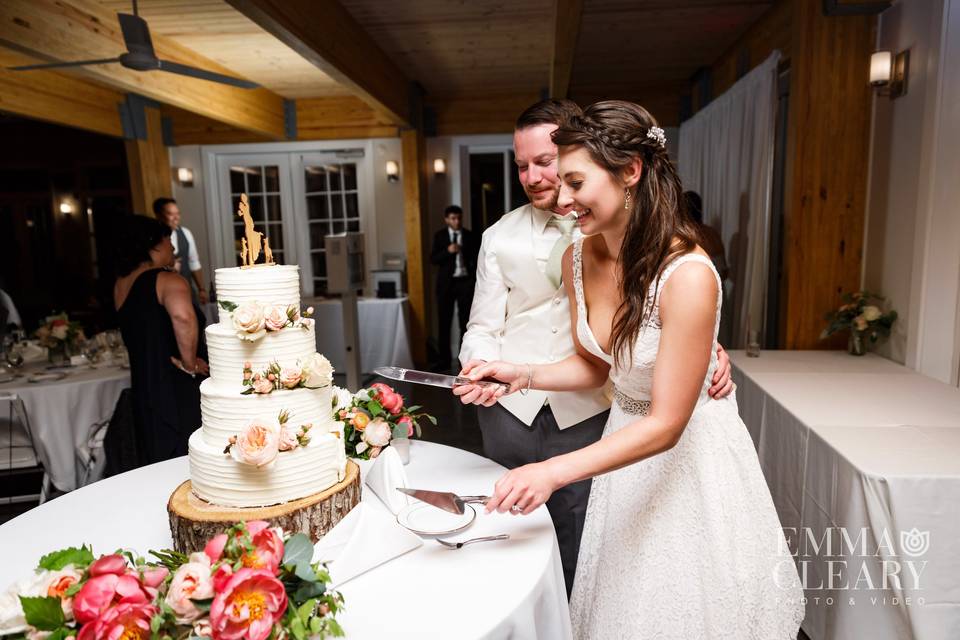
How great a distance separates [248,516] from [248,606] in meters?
0.41

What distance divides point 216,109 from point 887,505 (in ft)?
20.2

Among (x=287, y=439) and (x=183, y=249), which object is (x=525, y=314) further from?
(x=183, y=249)

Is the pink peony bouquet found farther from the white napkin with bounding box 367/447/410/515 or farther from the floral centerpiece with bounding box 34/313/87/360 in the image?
the floral centerpiece with bounding box 34/313/87/360

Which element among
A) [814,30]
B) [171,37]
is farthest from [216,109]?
[814,30]

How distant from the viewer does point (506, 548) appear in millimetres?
1285

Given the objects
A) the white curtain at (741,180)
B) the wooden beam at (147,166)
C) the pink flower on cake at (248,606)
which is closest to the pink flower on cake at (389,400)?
the pink flower on cake at (248,606)

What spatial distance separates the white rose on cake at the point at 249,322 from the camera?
1.24 meters

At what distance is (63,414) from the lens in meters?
3.29

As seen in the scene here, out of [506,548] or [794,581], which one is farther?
[794,581]

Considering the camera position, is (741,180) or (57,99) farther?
(57,99)

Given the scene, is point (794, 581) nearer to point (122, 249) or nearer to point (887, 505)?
point (887, 505)

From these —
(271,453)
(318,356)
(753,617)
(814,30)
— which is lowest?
(753,617)

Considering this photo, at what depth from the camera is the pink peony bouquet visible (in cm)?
83

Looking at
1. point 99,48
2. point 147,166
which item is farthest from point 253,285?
point 147,166
